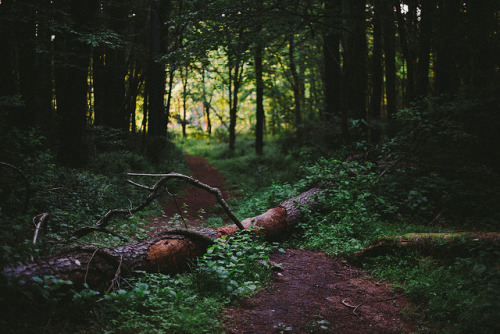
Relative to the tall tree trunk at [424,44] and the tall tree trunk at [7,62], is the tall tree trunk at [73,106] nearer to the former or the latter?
the tall tree trunk at [7,62]

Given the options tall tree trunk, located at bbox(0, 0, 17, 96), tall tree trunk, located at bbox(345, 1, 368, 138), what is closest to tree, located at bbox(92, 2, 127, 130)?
tall tree trunk, located at bbox(0, 0, 17, 96)

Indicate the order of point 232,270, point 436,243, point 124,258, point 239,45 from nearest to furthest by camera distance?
point 124,258 → point 232,270 → point 436,243 → point 239,45

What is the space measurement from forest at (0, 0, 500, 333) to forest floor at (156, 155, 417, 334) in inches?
1.7

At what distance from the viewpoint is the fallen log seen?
10.9ft

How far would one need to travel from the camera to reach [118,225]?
724 cm

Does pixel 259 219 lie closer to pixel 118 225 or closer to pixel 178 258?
pixel 178 258

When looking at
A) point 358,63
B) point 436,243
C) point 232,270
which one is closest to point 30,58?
point 232,270

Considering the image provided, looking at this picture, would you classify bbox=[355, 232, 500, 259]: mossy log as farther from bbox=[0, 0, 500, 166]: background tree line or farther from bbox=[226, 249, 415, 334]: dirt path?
bbox=[0, 0, 500, 166]: background tree line

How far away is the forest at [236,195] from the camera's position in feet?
11.7

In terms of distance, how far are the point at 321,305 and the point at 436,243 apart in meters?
2.45

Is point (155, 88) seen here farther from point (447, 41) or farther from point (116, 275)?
point (116, 275)

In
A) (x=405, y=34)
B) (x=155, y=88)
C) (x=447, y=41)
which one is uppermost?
(x=405, y=34)

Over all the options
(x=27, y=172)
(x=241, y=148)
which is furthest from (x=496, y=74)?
(x=241, y=148)

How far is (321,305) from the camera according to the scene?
4.43m
